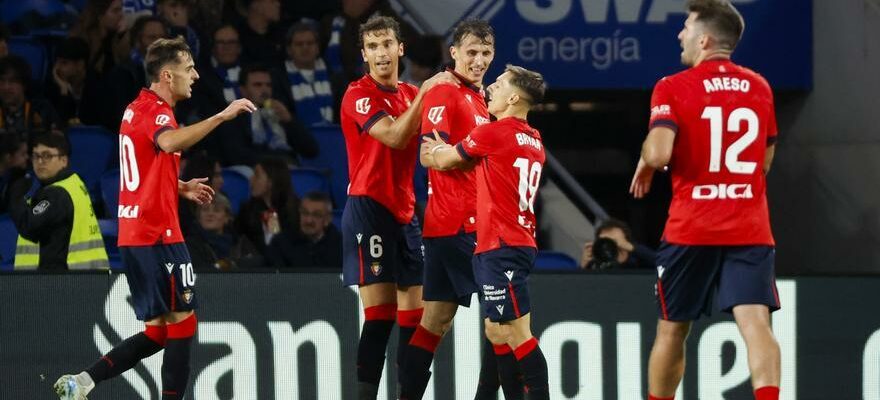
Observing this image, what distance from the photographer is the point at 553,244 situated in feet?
37.6

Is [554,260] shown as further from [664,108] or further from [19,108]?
[664,108]

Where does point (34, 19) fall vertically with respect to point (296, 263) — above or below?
above

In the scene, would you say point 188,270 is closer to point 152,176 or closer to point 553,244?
point 152,176

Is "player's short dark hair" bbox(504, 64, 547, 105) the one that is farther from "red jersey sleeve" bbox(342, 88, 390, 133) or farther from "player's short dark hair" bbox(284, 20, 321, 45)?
"player's short dark hair" bbox(284, 20, 321, 45)

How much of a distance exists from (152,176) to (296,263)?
8.79 feet

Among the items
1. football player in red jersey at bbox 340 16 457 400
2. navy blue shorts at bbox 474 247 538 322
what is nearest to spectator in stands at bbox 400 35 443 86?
football player in red jersey at bbox 340 16 457 400

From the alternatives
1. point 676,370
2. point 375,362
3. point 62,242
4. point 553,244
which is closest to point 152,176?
point 375,362

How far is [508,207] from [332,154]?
501cm

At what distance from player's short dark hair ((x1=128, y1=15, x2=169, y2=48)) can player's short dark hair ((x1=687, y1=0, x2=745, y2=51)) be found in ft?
19.0

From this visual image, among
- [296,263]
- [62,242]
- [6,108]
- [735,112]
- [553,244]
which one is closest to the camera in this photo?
[735,112]

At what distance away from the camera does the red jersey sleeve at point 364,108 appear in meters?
6.98

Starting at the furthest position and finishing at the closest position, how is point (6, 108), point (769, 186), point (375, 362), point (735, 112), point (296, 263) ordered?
1. point (769, 186)
2. point (6, 108)
3. point (296, 263)
4. point (375, 362)
5. point (735, 112)

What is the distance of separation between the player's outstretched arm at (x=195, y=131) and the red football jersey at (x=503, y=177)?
0.99 m

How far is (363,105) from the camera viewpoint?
7.03m
